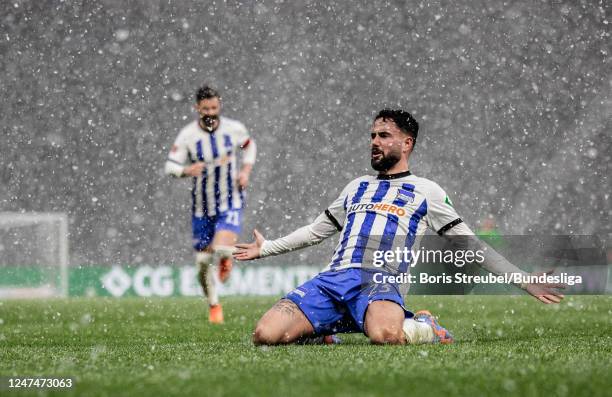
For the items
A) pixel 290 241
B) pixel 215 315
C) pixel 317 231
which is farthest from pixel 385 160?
pixel 215 315

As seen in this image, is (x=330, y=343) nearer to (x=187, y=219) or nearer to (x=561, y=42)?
(x=187, y=219)

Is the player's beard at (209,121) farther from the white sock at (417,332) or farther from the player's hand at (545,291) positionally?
→ the player's hand at (545,291)

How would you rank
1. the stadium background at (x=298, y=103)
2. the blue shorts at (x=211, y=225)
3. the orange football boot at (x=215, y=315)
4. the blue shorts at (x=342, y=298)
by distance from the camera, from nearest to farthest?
the blue shorts at (x=342, y=298) → the orange football boot at (x=215, y=315) → the blue shorts at (x=211, y=225) → the stadium background at (x=298, y=103)

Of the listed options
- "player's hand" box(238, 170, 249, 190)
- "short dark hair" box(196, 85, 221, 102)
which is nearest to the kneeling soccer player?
"player's hand" box(238, 170, 249, 190)

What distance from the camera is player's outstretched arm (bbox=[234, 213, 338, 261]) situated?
5.16 meters

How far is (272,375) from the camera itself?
3.43 m

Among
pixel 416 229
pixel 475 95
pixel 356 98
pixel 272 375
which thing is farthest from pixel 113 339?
pixel 475 95

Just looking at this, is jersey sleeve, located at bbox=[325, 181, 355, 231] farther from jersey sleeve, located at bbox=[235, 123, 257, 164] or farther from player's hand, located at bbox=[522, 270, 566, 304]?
jersey sleeve, located at bbox=[235, 123, 257, 164]

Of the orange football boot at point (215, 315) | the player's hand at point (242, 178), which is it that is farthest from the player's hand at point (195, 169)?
the orange football boot at point (215, 315)

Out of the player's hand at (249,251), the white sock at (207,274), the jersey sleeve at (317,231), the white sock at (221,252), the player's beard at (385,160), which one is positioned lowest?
the white sock at (207,274)

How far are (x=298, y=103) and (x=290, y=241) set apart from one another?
29.1 metres

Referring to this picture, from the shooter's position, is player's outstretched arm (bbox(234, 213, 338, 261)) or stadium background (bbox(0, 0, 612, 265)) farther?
stadium background (bbox(0, 0, 612, 265))

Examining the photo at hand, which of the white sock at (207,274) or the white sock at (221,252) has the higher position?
the white sock at (221,252)

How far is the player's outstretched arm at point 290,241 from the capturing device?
5156mm
